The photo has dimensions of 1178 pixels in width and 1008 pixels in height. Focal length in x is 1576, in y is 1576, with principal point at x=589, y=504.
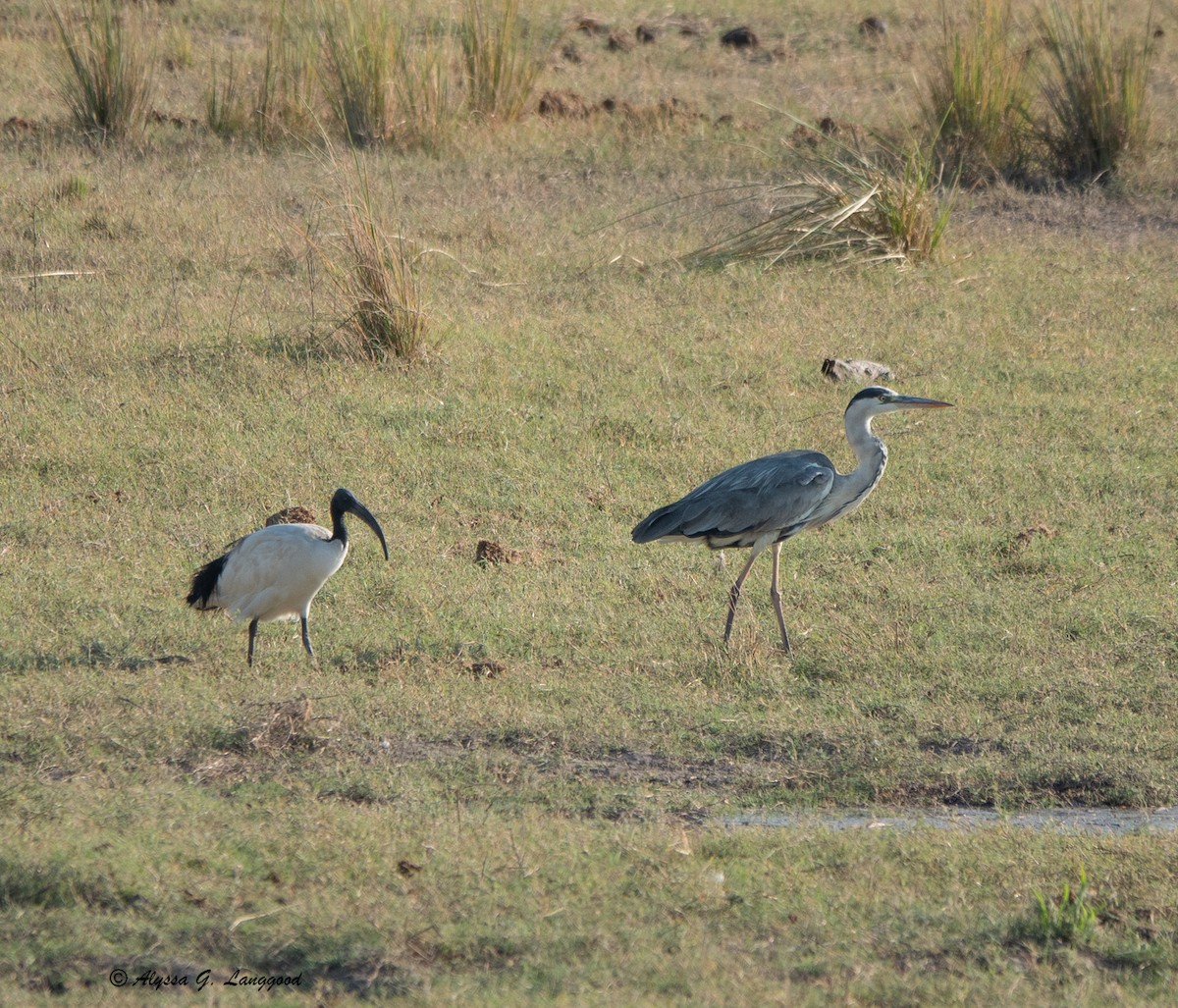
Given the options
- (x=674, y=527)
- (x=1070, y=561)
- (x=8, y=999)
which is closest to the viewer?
(x=8, y=999)

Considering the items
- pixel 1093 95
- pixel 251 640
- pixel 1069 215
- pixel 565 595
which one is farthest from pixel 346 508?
pixel 1093 95

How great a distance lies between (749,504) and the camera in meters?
6.71

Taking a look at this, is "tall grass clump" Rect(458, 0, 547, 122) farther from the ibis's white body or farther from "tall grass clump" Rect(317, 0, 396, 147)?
the ibis's white body

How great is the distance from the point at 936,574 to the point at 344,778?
3223mm

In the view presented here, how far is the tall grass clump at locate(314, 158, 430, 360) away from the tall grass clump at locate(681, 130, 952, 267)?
266 centimetres

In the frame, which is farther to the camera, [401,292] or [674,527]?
[401,292]

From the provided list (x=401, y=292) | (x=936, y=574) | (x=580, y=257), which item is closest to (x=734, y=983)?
(x=936, y=574)

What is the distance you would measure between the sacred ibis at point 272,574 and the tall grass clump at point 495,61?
8.02 m

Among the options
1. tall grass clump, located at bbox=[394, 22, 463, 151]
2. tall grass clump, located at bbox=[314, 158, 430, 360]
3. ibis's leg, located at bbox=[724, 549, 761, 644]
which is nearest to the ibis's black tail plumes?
ibis's leg, located at bbox=[724, 549, 761, 644]

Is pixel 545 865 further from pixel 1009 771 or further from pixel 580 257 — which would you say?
pixel 580 257

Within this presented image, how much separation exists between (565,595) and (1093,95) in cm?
807

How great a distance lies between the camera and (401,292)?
30.1 feet

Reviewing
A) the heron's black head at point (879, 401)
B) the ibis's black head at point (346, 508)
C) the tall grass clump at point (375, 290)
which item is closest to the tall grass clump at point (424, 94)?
the tall grass clump at point (375, 290)

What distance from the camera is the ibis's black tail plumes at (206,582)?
244 inches
